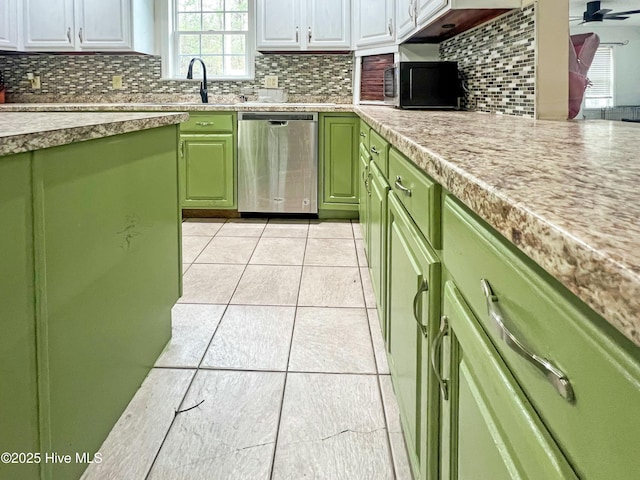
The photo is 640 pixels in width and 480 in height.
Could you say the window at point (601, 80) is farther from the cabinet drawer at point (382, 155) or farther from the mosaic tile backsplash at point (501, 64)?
the cabinet drawer at point (382, 155)

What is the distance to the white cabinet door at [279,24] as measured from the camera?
4234mm

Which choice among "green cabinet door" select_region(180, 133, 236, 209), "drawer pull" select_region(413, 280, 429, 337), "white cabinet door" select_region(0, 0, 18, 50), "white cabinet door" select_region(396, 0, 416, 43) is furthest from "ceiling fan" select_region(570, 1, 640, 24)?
"white cabinet door" select_region(0, 0, 18, 50)

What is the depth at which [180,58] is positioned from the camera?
4.75 m

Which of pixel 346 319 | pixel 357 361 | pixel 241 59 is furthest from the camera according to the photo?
pixel 241 59

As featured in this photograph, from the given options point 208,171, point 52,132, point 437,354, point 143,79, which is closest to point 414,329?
point 437,354

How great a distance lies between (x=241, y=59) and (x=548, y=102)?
11.0 feet

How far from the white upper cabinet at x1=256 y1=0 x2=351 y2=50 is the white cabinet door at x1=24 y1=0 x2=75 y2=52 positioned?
1555 mm

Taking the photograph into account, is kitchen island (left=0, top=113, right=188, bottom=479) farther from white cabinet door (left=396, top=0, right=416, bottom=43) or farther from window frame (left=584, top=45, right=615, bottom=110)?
white cabinet door (left=396, top=0, right=416, bottom=43)

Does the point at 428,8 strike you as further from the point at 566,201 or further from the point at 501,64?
the point at 566,201

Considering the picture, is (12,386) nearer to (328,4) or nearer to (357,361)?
(357,361)

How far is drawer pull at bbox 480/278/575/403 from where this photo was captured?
1.36 ft

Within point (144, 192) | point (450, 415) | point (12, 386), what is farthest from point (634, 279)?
point (144, 192)

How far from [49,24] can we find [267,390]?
4.03 metres

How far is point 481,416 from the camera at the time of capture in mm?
664
